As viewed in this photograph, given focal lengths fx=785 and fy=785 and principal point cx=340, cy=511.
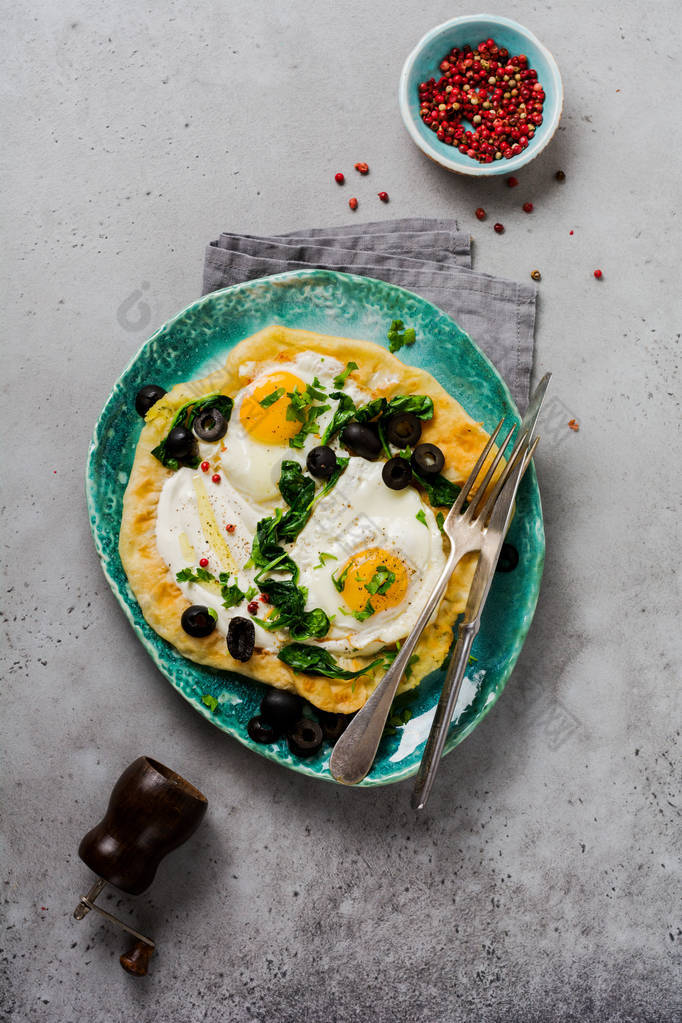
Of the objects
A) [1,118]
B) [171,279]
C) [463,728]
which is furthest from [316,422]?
[1,118]

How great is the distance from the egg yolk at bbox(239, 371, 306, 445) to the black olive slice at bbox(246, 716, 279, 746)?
1732 millimetres

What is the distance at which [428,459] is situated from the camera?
15.4 ft

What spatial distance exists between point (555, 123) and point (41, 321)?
382cm

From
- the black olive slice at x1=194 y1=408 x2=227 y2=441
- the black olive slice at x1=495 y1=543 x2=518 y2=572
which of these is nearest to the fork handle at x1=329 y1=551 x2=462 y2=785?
the black olive slice at x1=495 y1=543 x2=518 y2=572

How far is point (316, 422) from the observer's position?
4797 mm

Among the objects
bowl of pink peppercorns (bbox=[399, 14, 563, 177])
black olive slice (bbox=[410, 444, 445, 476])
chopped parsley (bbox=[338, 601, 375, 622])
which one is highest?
bowl of pink peppercorns (bbox=[399, 14, 563, 177])

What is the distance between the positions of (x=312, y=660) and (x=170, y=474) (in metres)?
1.47

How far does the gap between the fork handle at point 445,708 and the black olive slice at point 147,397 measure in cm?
238

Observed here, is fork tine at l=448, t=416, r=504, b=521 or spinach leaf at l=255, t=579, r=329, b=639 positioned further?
spinach leaf at l=255, t=579, r=329, b=639

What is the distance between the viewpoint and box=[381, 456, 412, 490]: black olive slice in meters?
4.69

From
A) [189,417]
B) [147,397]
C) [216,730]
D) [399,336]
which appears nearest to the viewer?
[189,417]

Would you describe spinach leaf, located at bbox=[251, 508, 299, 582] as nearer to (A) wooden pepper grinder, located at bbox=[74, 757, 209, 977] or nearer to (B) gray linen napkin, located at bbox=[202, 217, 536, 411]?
(A) wooden pepper grinder, located at bbox=[74, 757, 209, 977]

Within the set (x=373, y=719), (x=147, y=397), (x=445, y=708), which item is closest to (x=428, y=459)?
(x=445, y=708)

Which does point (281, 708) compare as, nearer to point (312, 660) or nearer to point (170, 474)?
point (312, 660)
